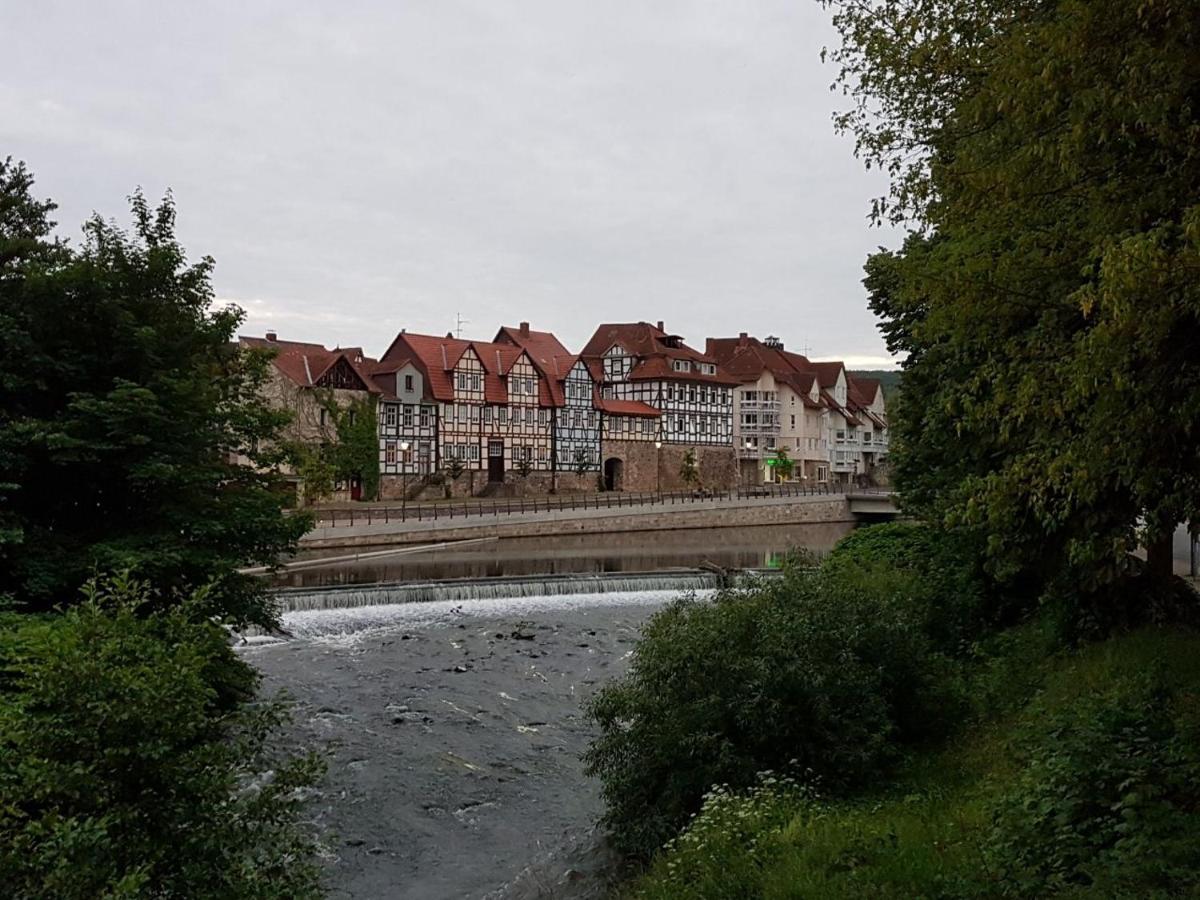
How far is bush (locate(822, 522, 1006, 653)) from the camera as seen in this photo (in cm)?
1554

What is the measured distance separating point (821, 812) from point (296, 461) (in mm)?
11321

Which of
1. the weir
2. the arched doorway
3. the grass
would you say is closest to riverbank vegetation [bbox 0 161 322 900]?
the grass

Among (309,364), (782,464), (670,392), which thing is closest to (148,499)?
(309,364)

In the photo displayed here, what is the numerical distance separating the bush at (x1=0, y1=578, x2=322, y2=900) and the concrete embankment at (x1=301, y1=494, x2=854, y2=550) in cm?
3222

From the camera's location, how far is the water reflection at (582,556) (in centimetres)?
3447

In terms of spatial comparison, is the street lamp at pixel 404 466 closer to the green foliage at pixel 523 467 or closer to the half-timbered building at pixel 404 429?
the half-timbered building at pixel 404 429

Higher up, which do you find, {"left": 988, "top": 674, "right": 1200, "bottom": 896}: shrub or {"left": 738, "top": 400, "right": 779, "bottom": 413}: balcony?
{"left": 738, "top": 400, "right": 779, "bottom": 413}: balcony

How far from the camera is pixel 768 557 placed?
4372cm

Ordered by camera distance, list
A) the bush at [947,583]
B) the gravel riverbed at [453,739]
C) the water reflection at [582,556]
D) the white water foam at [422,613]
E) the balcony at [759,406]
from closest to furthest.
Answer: the gravel riverbed at [453,739]
the bush at [947,583]
the white water foam at [422,613]
the water reflection at [582,556]
the balcony at [759,406]

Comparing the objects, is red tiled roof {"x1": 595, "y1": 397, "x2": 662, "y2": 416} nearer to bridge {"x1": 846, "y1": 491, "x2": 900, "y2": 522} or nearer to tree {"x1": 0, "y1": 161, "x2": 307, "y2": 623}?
bridge {"x1": 846, "y1": 491, "x2": 900, "y2": 522}

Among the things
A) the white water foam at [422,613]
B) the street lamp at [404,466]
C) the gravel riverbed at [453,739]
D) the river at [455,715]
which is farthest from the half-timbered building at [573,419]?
the gravel riverbed at [453,739]

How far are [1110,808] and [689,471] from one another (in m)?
67.3

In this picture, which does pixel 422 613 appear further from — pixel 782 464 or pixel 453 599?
pixel 782 464

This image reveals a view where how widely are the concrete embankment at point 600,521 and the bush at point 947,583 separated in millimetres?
26918
